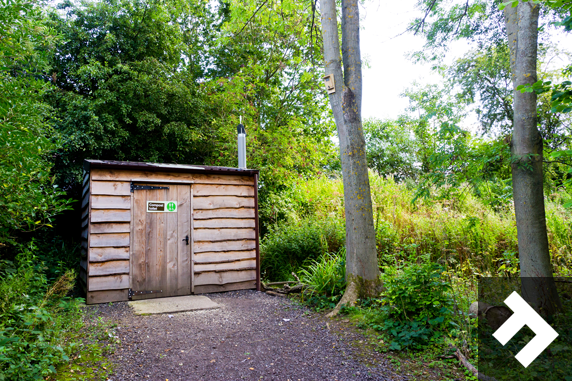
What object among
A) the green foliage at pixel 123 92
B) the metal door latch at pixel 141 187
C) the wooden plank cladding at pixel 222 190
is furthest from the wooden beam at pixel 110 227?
the green foliage at pixel 123 92

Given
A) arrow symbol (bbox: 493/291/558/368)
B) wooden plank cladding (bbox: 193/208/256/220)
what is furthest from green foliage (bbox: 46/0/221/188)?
arrow symbol (bbox: 493/291/558/368)

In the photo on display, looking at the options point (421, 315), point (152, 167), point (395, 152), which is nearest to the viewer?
point (421, 315)

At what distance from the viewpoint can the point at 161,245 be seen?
21.2ft

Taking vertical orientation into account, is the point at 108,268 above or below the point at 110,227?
below

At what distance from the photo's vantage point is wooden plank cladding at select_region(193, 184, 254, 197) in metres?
6.93

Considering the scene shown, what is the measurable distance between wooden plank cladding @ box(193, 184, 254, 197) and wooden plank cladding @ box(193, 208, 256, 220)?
0.33m

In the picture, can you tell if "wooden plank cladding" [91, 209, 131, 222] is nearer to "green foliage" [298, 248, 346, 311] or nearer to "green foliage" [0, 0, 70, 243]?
"green foliage" [0, 0, 70, 243]

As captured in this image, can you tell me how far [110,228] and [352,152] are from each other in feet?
14.0

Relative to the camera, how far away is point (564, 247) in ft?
18.3

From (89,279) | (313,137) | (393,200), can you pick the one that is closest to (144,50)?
(313,137)

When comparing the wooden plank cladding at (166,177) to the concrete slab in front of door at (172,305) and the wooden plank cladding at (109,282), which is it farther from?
the concrete slab in front of door at (172,305)

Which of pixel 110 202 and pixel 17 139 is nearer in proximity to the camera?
pixel 17 139

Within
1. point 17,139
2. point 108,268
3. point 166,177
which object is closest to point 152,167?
point 166,177

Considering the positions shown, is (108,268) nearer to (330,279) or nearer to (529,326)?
(330,279)
